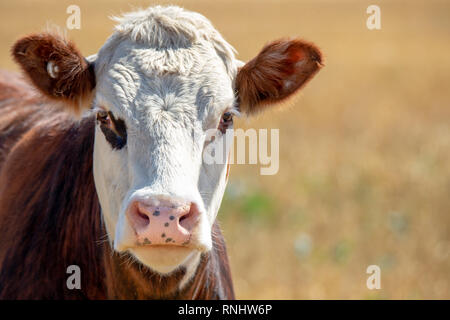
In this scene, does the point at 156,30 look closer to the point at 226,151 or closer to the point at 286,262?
the point at 226,151

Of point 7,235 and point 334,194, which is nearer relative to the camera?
point 7,235

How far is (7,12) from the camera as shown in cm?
3219

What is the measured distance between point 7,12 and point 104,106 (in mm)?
30308

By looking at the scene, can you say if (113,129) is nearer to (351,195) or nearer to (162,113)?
(162,113)

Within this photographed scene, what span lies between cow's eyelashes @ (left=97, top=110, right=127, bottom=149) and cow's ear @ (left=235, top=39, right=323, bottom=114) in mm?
840

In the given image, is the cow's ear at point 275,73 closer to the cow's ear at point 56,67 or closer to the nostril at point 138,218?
the cow's ear at point 56,67

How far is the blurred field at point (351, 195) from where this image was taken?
765 cm

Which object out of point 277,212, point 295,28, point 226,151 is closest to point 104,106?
point 226,151

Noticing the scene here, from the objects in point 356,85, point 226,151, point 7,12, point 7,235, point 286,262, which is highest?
point 7,12

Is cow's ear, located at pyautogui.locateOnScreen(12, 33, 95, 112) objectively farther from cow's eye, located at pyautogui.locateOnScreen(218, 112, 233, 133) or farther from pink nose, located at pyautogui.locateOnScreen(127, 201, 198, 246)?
pink nose, located at pyautogui.locateOnScreen(127, 201, 198, 246)

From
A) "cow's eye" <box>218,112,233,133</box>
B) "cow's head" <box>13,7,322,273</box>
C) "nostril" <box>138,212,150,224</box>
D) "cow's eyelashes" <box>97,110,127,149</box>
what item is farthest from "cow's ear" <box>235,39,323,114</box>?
"nostril" <box>138,212,150,224</box>

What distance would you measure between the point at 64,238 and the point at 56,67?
1.05 metres

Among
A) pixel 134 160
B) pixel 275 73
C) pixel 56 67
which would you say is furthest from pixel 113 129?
pixel 275 73

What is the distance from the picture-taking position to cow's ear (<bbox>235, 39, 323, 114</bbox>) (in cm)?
437
